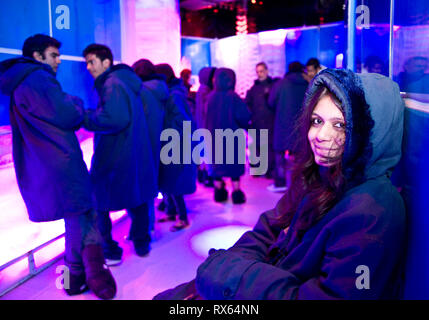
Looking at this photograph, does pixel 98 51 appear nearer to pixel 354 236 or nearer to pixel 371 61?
pixel 371 61

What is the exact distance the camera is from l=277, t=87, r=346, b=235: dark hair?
1.13 m

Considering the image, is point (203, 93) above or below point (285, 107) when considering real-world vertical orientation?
above

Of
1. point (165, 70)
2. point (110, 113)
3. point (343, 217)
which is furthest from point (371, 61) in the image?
point (165, 70)

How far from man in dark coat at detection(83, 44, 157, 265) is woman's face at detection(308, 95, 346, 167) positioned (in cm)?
189

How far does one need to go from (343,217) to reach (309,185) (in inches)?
13.9

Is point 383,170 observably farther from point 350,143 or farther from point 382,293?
point 382,293

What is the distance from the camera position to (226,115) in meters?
4.62

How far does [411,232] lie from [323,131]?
14.2 inches

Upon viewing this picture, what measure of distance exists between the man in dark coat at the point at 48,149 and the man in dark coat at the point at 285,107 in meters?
3.06

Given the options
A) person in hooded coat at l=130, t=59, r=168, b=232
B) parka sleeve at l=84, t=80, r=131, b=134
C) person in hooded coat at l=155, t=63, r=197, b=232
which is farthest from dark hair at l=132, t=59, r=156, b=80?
parka sleeve at l=84, t=80, r=131, b=134

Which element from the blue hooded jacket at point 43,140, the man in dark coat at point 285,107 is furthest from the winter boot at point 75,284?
the man in dark coat at point 285,107

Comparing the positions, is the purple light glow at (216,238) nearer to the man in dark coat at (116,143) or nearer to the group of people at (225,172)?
the group of people at (225,172)

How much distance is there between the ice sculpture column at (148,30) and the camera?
4266 millimetres

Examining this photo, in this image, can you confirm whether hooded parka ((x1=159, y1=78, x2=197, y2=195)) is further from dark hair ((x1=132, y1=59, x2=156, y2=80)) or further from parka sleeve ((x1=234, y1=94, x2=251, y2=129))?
parka sleeve ((x1=234, y1=94, x2=251, y2=129))
